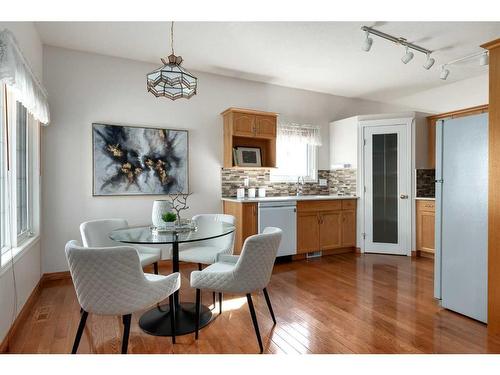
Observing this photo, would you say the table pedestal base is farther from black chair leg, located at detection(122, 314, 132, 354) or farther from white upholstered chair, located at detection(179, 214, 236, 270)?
black chair leg, located at detection(122, 314, 132, 354)

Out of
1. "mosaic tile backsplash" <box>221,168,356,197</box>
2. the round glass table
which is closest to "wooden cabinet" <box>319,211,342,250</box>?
"mosaic tile backsplash" <box>221,168,356,197</box>

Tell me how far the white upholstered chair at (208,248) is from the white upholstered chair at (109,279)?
3.22 feet

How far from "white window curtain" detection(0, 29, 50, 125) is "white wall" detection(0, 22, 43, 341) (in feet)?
0.79

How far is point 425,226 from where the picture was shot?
4.52m

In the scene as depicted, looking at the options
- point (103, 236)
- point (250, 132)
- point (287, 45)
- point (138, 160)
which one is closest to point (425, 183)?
point (250, 132)

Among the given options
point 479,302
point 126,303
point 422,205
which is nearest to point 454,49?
point 422,205

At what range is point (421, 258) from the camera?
14.8 ft

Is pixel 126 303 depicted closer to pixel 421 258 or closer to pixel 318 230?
pixel 318 230

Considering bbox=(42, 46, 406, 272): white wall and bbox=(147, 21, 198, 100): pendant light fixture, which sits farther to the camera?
bbox=(42, 46, 406, 272): white wall

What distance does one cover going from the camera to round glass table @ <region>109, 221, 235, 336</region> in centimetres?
213

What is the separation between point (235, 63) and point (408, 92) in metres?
3.28

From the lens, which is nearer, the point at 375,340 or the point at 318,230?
the point at 375,340

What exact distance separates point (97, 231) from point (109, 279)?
1262 mm

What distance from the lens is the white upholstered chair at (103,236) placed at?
267 cm
